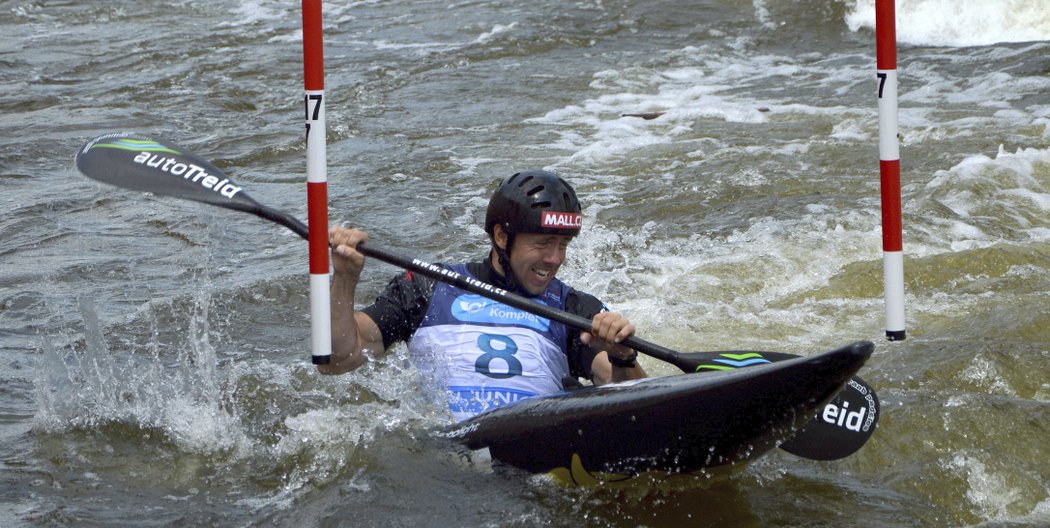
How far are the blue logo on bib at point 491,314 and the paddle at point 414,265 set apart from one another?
151 millimetres

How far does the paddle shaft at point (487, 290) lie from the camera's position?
414 cm

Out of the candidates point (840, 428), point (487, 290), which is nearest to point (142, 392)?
point (487, 290)

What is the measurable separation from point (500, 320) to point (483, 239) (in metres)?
3.22

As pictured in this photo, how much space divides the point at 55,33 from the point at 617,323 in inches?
498

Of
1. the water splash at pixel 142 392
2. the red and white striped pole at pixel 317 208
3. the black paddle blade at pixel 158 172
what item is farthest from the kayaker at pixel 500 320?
the water splash at pixel 142 392

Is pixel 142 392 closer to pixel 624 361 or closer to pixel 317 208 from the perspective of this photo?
pixel 317 208

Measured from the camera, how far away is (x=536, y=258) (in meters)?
4.41

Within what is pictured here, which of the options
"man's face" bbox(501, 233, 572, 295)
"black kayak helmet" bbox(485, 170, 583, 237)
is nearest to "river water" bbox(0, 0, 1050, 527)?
"man's face" bbox(501, 233, 572, 295)

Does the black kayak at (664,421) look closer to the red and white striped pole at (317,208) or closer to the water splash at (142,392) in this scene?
the red and white striped pole at (317,208)

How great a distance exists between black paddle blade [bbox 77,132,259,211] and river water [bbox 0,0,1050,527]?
954mm

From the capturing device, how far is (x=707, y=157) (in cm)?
937

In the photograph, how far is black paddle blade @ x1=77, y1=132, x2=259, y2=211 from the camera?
452 centimetres

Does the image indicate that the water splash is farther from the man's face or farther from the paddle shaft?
the man's face

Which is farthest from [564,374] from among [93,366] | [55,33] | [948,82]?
[55,33]
